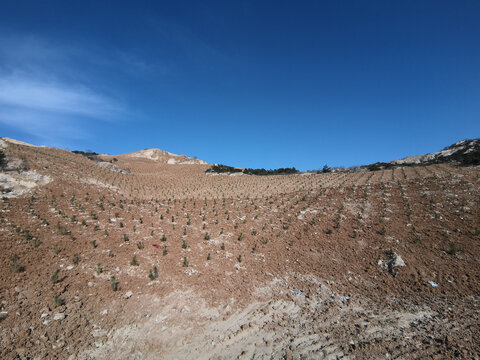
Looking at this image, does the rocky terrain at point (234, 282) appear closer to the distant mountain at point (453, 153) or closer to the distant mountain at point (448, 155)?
the distant mountain at point (448, 155)

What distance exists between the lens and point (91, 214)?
1223cm

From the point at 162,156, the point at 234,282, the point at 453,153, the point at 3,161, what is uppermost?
the point at 162,156

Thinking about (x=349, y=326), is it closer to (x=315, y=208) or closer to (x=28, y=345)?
(x=28, y=345)

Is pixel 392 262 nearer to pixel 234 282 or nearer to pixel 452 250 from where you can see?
pixel 452 250

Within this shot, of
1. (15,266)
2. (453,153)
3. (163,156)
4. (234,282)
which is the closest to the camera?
(15,266)

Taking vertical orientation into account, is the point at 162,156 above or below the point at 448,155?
above

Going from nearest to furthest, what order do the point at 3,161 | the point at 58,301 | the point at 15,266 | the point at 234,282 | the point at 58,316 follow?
1. the point at 58,316
2. the point at 58,301
3. the point at 15,266
4. the point at 234,282
5. the point at 3,161

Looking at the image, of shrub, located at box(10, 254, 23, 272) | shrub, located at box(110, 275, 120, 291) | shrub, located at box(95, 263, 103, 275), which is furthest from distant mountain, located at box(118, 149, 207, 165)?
shrub, located at box(110, 275, 120, 291)

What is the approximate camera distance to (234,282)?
8.03 metres

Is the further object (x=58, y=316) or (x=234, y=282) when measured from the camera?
(x=234, y=282)

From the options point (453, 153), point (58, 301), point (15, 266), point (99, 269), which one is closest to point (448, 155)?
point (453, 153)

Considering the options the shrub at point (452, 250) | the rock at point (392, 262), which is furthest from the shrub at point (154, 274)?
the shrub at point (452, 250)

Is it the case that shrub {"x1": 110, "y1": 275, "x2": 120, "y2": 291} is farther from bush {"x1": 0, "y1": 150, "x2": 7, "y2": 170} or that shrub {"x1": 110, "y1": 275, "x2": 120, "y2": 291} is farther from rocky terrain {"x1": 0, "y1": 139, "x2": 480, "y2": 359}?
bush {"x1": 0, "y1": 150, "x2": 7, "y2": 170}

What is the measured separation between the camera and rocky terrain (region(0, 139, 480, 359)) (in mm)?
5320
